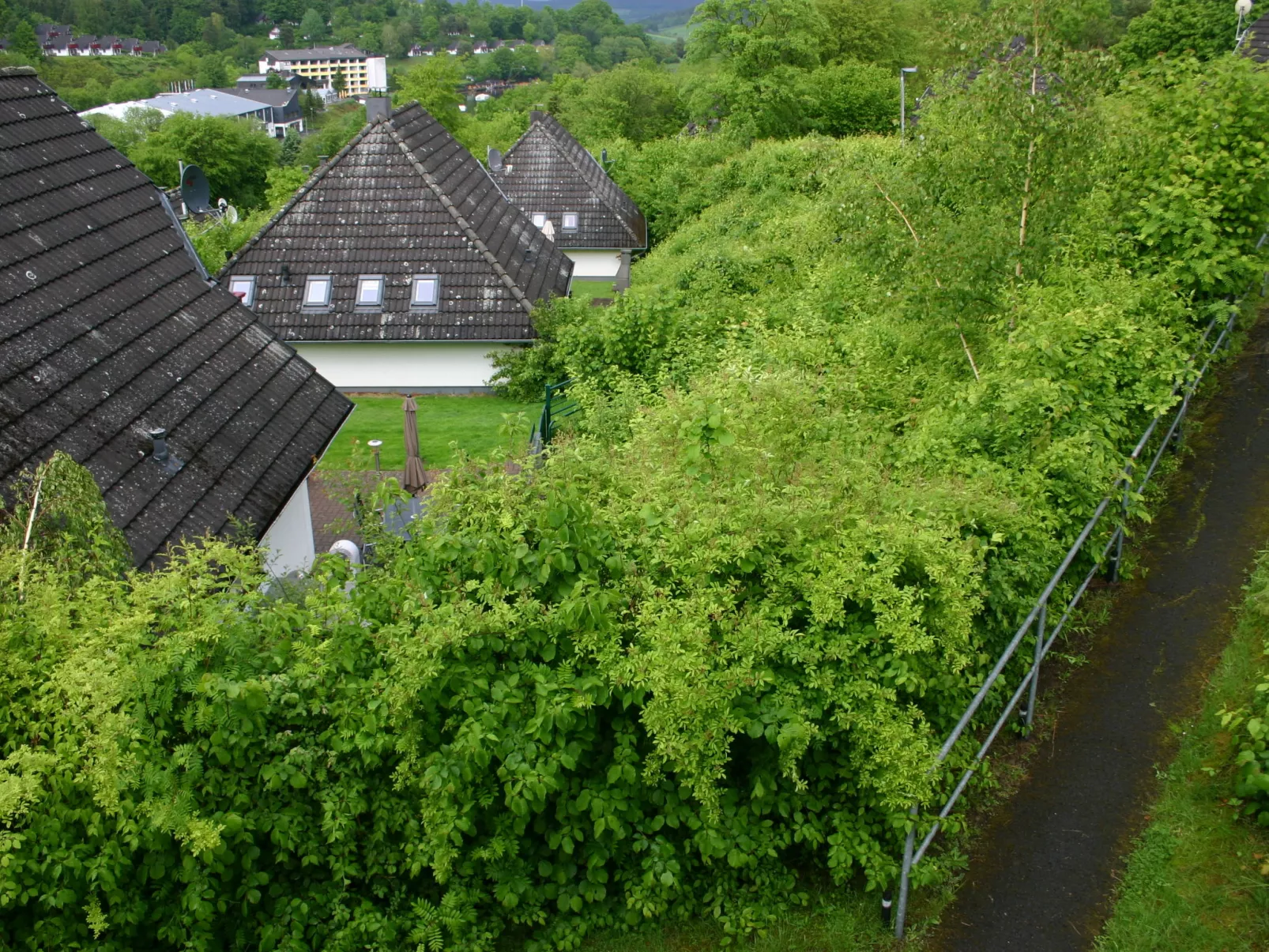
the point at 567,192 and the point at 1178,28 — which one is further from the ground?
the point at 1178,28

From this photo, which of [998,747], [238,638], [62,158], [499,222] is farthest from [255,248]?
[998,747]

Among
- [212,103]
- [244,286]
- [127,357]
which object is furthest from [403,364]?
[212,103]

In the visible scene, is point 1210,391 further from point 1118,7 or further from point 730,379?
point 1118,7

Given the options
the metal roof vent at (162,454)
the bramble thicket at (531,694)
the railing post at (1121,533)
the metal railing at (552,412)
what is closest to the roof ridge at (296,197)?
the metal railing at (552,412)

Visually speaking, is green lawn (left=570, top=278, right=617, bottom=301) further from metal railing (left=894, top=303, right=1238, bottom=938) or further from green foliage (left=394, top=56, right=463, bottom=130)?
metal railing (left=894, top=303, right=1238, bottom=938)

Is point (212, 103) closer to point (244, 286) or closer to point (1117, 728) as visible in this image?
point (244, 286)

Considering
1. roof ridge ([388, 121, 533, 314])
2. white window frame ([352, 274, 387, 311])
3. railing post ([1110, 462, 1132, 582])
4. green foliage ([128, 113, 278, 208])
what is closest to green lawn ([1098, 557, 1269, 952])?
railing post ([1110, 462, 1132, 582])

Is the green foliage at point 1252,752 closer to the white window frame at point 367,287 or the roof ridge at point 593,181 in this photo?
the white window frame at point 367,287
